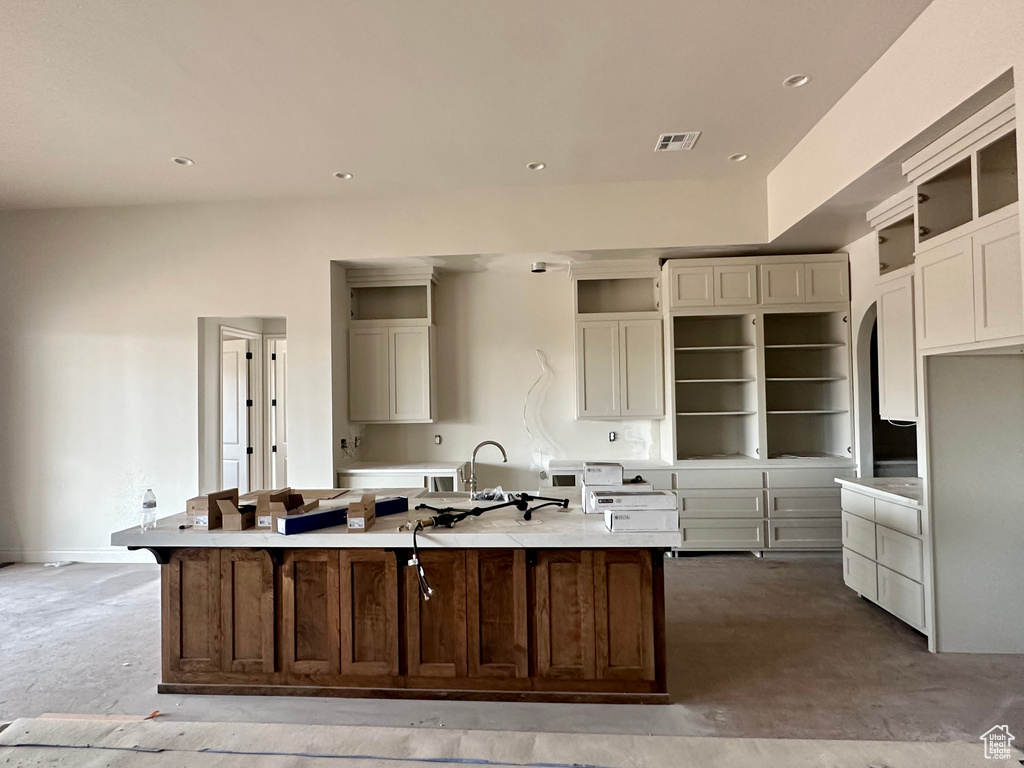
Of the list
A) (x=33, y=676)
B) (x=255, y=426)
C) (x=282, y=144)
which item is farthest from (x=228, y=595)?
(x=255, y=426)

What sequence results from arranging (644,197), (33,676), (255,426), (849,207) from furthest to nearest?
(255,426), (644,197), (849,207), (33,676)

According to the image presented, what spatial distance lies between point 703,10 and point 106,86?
3.07 meters

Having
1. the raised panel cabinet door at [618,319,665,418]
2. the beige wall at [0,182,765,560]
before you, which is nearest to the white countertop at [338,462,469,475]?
the beige wall at [0,182,765,560]

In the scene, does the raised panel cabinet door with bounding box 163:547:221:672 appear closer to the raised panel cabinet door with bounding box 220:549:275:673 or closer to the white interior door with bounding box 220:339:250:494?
the raised panel cabinet door with bounding box 220:549:275:673

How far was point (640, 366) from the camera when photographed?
4883 mm

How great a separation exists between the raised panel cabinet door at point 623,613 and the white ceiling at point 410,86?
8.00ft

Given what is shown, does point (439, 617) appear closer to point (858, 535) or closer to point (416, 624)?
point (416, 624)

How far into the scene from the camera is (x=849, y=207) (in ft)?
11.9

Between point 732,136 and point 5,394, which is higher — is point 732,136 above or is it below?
above

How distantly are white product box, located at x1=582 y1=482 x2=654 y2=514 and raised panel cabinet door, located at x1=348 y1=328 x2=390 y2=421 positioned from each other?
2.79 meters

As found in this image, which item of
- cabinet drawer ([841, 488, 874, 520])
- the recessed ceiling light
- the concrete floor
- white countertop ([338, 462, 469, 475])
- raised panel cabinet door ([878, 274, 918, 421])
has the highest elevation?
the recessed ceiling light

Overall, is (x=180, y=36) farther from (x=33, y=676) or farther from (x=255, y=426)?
(x=255, y=426)

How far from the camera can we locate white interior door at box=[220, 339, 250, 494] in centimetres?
592

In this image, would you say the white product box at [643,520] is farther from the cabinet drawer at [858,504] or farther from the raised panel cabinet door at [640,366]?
the raised panel cabinet door at [640,366]
